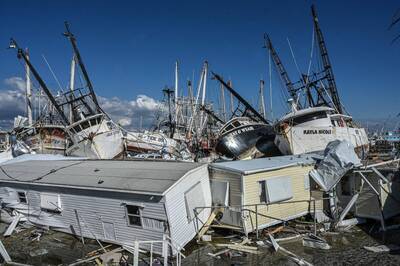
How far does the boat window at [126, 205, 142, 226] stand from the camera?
515 inches

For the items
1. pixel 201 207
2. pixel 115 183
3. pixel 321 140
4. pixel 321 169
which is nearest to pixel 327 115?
pixel 321 140

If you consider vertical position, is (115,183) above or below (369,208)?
above

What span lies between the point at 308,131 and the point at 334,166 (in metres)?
11.1

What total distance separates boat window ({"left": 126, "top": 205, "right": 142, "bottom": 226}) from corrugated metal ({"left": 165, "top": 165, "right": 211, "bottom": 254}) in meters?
1.52

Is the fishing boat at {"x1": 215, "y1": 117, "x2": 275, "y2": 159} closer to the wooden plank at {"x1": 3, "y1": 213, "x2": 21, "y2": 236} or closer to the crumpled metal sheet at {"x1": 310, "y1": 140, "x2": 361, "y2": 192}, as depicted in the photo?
the crumpled metal sheet at {"x1": 310, "y1": 140, "x2": 361, "y2": 192}

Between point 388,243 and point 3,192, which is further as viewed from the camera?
point 3,192

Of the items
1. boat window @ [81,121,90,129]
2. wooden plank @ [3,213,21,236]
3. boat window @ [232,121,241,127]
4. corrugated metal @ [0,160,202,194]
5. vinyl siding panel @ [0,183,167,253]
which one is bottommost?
wooden plank @ [3,213,21,236]

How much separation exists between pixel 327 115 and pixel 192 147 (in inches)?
656

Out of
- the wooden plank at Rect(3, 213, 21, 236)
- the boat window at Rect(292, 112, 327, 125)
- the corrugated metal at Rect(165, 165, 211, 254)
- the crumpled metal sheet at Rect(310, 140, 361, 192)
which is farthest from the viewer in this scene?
the boat window at Rect(292, 112, 327, 125)

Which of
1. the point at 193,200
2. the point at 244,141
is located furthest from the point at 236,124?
the point at 193,200

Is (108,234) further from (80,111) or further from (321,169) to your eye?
(80,111)

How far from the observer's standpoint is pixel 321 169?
54.1 ft

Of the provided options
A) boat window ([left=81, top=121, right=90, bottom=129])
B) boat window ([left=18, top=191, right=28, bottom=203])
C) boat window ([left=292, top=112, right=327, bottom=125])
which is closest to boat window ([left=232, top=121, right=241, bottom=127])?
boat window ([left=292, top=112, right=327, bottom=125])

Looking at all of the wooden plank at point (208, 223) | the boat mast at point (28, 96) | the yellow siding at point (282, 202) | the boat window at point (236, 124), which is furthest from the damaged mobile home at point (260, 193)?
the boat mast at point (28, 96)
